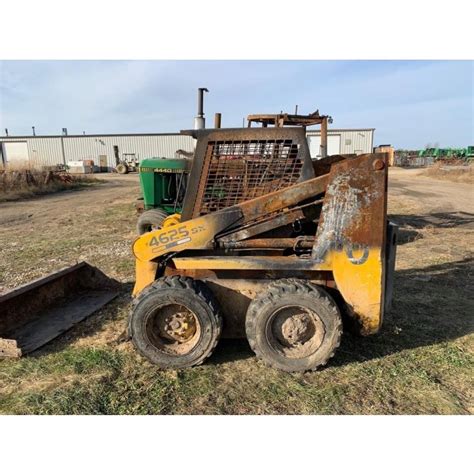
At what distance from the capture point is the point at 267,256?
11.9ft

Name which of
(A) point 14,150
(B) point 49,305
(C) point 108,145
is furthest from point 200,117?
(A) point 14,150

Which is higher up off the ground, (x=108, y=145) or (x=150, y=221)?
(x=108, y=145)

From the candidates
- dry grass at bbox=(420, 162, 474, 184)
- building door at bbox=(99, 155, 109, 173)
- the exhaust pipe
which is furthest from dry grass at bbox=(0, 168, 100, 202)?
dry grass at bbox=(420, 162, 474, 184)

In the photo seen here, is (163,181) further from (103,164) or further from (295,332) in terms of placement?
(103,164)

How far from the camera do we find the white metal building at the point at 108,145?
46000mm

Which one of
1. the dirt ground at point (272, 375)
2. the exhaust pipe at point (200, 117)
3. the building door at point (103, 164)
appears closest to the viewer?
the dirt ground at point (272, 375)

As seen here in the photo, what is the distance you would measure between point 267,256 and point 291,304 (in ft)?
1.91

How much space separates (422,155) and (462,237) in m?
43.2

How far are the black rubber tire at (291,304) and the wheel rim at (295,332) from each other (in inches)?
1.1

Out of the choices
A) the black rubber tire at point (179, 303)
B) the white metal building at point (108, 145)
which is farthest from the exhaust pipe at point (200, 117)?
the white metal building at point (108, 145)

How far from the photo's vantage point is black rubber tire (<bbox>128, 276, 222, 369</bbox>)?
3.27 metres

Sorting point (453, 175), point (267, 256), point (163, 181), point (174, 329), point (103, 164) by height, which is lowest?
point (174, 329)

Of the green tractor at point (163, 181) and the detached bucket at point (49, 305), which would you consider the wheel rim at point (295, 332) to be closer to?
the detached bucket at point (49, 305)

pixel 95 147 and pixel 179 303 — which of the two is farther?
pixel 95 147
